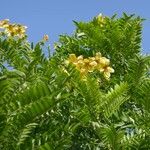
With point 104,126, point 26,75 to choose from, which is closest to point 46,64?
point 26,75

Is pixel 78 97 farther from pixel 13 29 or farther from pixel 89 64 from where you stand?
pixel 13 29

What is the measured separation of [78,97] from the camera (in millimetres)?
3904

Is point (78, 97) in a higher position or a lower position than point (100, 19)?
lower

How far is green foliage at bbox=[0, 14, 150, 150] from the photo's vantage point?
3.15m

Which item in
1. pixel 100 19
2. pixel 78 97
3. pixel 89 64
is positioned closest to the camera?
pixel 78 97

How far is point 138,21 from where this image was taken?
4711 mm

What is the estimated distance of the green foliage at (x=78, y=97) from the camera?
→ 315 cm

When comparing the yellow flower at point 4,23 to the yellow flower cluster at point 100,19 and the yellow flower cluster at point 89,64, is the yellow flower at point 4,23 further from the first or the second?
the yellow flower cluster at point 89,64

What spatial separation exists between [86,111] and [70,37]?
1607 millimetres

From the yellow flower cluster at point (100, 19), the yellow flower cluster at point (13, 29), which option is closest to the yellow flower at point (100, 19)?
the yellow flower cluster at point (100, 19)

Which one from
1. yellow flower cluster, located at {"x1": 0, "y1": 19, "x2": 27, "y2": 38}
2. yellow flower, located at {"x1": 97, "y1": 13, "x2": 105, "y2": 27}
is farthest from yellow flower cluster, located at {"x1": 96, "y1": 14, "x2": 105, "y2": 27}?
yellow flower cluster, located at {"x1": 0, "y1": 19, "x2": 27, "y2": 38}

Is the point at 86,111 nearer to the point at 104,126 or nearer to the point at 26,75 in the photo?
the point at 104,126

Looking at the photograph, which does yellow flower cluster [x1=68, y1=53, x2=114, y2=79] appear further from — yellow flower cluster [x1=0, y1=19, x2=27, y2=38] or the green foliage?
yellow flower cluster [x1=0, y1=19, x2=27, y2=38]

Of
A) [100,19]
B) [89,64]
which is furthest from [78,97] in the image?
[100,19]
